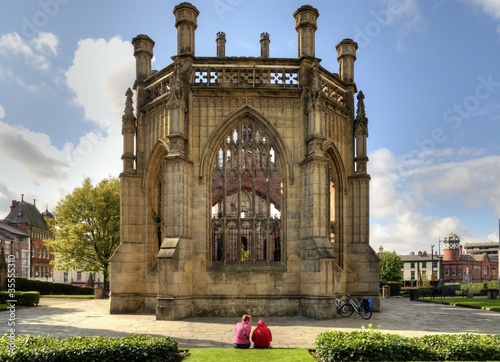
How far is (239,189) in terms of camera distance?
63.4ft

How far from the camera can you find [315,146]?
18828mm

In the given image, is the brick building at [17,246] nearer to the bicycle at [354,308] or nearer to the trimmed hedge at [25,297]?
the trimmed hedge at [25,297]

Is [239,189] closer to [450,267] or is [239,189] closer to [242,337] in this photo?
[242,337]

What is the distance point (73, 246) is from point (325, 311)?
90.3ft

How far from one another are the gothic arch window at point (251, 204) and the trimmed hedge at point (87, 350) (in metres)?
9.38

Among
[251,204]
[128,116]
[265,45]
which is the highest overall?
[265,45]

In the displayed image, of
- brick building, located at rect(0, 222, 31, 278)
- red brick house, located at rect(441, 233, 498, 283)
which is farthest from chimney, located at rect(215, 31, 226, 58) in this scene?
red brick house, located at rect(441, 233, 498, 283)

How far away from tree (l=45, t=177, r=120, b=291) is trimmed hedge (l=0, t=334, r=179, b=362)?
29385 millimetres

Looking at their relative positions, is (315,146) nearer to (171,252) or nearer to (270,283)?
(270,283)

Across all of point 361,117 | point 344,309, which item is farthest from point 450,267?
point 344,309

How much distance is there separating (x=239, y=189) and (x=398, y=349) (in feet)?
34.8

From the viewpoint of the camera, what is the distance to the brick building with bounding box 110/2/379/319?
18.5 metres

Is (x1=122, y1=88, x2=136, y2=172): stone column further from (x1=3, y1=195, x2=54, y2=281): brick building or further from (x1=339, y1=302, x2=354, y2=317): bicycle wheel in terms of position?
(x1=3, y1=195, x2=54, y2=281): brick building

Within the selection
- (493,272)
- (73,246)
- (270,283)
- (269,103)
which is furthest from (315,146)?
(493,272)
